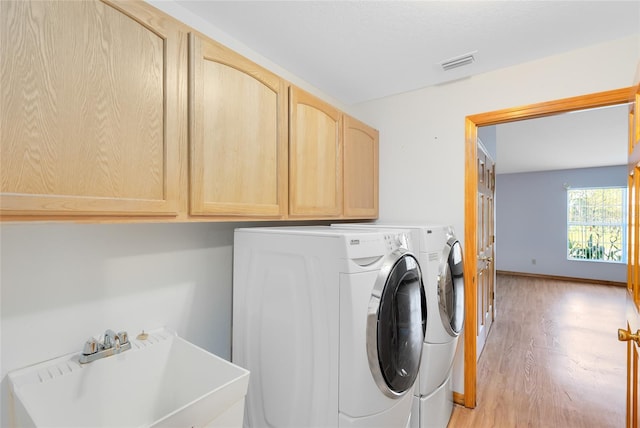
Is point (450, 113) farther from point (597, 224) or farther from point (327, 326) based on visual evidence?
point (597, 224)

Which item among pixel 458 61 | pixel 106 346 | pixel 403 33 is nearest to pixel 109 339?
pixel 106 346

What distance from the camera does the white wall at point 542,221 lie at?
19.6ft

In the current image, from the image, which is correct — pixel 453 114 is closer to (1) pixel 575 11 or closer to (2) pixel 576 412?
(1) pixel 575 11

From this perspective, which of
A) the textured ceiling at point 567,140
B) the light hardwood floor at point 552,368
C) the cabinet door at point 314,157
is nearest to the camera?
the cabinet door at point 314,157

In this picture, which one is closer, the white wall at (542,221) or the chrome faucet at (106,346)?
the chrome faucet at (106,346)

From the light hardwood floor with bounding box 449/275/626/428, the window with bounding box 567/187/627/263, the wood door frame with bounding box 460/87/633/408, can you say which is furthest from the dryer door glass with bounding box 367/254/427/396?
the window with bounding box 567/187/627/263

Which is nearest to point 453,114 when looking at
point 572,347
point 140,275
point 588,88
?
point 588,88

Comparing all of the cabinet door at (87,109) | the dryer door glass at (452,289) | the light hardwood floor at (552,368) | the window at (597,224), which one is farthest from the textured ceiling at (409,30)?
the window at (597,224)

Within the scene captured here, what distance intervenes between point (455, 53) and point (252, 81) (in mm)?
1282

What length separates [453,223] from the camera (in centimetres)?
221

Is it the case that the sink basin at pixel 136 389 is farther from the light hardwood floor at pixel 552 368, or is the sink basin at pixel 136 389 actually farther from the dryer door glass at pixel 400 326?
the light hardwood floor at pixel 552 368

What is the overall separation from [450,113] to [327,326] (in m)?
1.85

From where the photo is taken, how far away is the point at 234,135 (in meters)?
1.29

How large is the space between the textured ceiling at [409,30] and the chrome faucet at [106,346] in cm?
152
